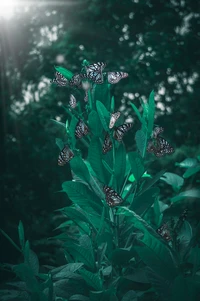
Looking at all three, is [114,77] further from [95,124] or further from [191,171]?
[191,171]

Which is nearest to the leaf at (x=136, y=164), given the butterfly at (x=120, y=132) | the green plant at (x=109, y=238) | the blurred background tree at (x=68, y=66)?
the green plant at (x=109, y=238)

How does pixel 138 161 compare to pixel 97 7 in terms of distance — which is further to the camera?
pixel 97 7

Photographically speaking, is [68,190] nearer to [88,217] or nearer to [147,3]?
[88,217]

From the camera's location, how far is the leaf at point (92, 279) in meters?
1.27

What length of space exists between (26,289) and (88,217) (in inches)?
16.3

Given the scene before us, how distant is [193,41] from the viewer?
5.48 m

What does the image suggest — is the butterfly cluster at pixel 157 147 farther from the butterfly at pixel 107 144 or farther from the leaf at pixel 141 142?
the butterfly at pixel 107 144

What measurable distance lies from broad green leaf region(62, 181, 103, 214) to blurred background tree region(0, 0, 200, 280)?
8.78 feet

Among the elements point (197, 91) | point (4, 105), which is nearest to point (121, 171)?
point (197, 91)

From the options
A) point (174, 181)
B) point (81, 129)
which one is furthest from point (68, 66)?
point (81, 129)

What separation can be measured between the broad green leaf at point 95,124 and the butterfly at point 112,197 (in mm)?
301

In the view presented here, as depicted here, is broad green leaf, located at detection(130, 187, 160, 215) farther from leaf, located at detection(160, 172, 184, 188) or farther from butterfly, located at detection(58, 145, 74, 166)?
leaf, located at detection(160, 172, 184, 188)

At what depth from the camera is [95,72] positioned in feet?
5.10

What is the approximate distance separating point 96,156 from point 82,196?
197 millimetres
